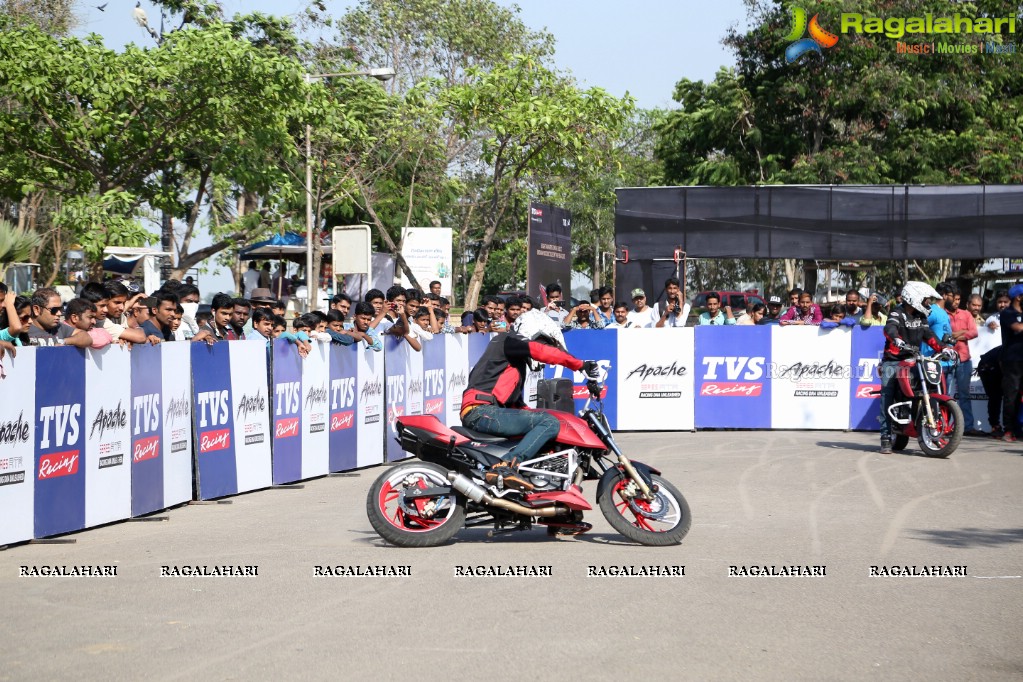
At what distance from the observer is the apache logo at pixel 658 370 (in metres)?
18.9

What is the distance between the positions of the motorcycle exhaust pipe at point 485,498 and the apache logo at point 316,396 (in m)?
4.70

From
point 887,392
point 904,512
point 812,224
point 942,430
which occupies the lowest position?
point 904,512

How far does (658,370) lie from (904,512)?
817 cm

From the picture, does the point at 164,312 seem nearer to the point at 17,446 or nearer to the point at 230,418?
the point at 230,418

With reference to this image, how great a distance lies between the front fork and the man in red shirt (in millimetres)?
10501

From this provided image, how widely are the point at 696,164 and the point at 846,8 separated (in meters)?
7.44

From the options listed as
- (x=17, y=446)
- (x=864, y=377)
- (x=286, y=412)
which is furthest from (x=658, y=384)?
(x=17, y=446)

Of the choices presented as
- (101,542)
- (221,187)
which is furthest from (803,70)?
(101,542)

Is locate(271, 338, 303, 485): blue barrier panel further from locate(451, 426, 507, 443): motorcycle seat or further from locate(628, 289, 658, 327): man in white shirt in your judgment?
locate(628, 289, 658, 327): man in white shirt

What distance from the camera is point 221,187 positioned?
24.8m

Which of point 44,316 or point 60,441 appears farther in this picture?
point 44,316

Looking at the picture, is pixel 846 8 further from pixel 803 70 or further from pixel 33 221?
pixel 33 221

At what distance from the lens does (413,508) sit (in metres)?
9.09

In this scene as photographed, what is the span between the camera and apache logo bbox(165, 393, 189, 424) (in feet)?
36.7
